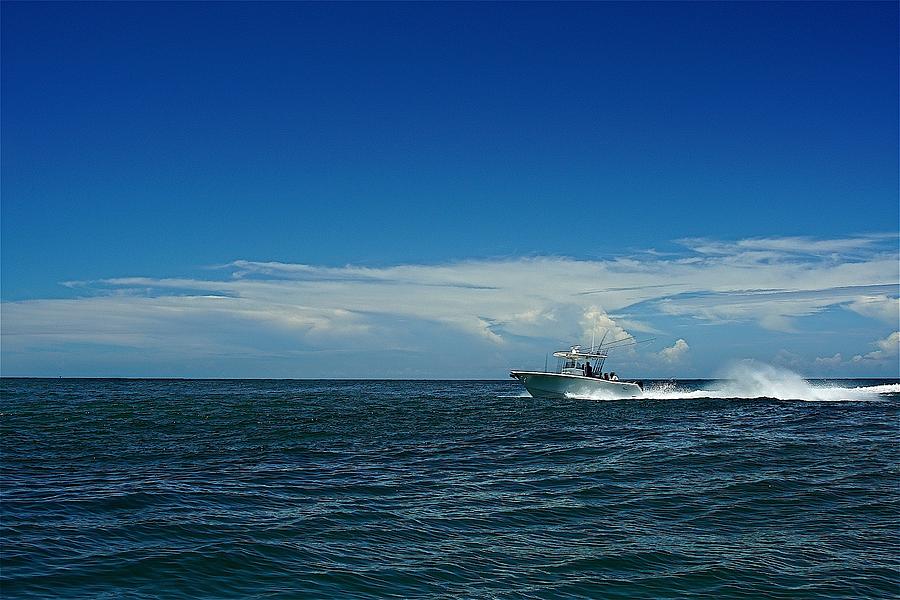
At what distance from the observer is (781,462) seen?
26766 mm

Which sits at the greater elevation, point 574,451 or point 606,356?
point 606,356

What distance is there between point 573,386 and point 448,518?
56954mm

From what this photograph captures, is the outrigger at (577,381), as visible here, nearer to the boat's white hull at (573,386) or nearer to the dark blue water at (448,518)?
the boat's white hull at (573,386)

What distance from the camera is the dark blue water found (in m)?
12.5

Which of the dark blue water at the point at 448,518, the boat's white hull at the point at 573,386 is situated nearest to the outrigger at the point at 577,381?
the boat's white hull at the point at 573,386

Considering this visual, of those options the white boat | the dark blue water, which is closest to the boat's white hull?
the white boat

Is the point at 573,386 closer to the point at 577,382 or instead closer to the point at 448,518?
the point at 577,382

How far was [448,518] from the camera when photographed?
17.0 meters

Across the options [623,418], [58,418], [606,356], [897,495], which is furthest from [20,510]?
[606,356]

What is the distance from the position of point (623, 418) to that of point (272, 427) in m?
23.0

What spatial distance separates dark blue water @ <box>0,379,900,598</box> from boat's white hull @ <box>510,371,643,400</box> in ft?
125

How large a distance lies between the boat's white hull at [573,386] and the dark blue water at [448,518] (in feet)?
125

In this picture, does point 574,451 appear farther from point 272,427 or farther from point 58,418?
point 58,418

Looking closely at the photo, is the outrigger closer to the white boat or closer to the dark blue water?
the white boat
